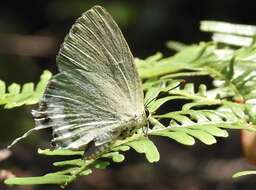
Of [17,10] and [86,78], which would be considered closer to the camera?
[86,78]

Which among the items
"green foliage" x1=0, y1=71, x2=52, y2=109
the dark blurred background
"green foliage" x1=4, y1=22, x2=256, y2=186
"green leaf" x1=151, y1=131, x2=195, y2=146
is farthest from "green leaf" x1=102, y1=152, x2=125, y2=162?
the dark blurred background

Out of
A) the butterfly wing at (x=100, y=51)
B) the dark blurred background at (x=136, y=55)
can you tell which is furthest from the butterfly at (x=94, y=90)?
the dark blurred background at (x=136, y=55)

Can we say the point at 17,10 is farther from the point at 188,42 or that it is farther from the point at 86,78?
the point at 86,78

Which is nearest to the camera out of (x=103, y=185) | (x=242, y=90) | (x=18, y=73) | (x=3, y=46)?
(x=242, y=90)

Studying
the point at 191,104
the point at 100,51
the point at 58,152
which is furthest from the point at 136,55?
the point at 58,152

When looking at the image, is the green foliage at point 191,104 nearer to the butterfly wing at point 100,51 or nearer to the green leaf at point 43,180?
the green leaf at point 43,180

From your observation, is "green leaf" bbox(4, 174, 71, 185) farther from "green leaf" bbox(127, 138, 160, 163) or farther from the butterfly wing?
the butterfly wing

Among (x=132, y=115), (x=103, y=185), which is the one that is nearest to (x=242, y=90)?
(x=132, y=115)
